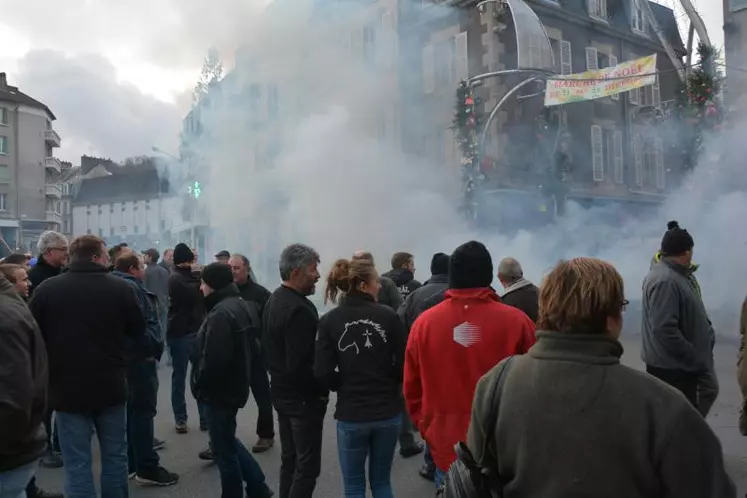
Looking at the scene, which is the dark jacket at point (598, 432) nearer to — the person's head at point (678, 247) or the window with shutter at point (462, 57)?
the person's head at point (678, 247)

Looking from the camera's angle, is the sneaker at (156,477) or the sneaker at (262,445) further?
the sneaker at (262,445)

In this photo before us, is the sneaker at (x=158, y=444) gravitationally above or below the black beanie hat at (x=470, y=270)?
below

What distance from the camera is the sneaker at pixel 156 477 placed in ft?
15.2

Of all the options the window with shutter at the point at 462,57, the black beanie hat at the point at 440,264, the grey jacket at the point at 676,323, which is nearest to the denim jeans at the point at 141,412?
the black beanie hat at the point at 440,264

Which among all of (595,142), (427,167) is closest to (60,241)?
(427,167)

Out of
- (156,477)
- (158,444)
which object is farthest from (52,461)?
(156,477)

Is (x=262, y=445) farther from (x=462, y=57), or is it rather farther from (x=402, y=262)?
(x=462, y=57)

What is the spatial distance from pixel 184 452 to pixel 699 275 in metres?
12.4

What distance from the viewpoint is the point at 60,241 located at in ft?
16.9

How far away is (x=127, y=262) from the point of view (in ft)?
16.4

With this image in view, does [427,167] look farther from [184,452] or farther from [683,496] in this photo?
[683,496]

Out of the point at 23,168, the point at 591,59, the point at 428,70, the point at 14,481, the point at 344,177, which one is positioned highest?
the point at 23,168

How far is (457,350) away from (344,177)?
15717 millimetres

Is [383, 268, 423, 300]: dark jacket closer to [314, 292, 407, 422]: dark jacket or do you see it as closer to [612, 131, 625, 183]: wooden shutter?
[314, 292, 407, 422]: dark jacket
